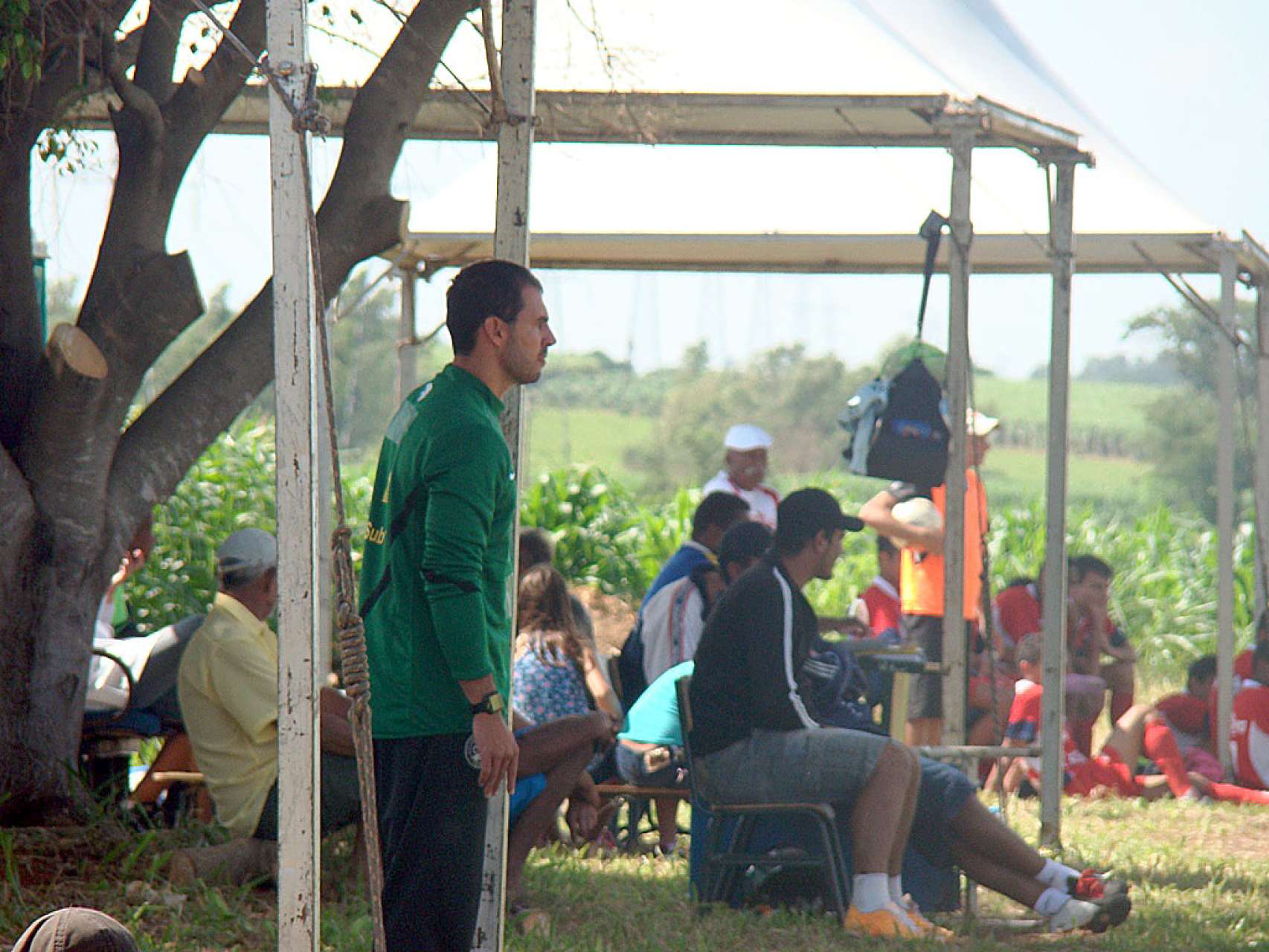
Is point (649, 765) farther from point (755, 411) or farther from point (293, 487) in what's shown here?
point (755, 411)

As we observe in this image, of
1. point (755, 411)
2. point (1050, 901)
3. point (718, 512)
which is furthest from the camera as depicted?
point (755, 411)

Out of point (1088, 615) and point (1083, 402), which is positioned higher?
point (1083, 402)

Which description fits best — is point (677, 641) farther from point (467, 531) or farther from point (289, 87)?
point (289, 87)

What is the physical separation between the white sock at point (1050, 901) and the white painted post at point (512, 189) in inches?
85.4

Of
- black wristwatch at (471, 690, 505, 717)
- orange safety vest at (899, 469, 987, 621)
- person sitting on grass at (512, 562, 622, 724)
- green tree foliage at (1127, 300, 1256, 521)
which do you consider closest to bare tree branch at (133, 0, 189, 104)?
person sitting on grass at (512, 562, 622, 724)

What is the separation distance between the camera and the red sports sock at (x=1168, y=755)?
8875mm

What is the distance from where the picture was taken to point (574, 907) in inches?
224

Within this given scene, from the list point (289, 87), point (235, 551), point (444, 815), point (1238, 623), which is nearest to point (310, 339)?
point (289, 87)

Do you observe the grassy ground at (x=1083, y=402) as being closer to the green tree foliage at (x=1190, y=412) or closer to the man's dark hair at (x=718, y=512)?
the green tree foliage at (x=1190, y=412)

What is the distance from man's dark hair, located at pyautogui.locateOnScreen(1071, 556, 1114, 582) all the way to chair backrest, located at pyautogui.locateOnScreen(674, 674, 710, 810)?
15.0 ft

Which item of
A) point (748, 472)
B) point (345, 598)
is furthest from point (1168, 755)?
point (345, 598)

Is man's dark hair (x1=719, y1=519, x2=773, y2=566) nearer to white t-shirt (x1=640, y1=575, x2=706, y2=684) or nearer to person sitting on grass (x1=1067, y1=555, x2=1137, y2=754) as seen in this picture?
white t-shirt (x1=640, y1=575, x2=706, y2=684)

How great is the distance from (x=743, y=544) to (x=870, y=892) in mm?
1871

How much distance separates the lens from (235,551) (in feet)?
18.2
